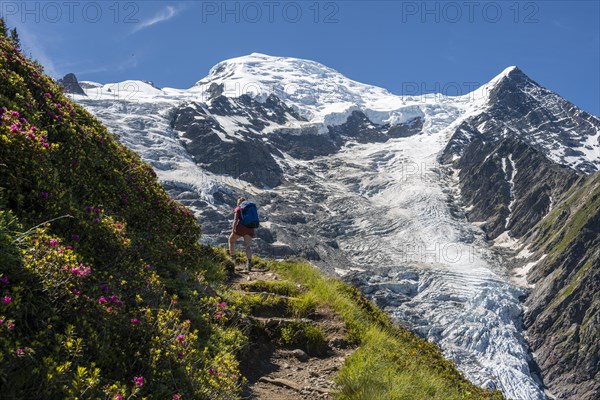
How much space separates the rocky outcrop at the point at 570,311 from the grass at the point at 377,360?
504 ft

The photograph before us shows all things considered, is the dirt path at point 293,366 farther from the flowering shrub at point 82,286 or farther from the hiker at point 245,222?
the hiker at point 245,222

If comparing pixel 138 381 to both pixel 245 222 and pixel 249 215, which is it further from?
pixel 249 215

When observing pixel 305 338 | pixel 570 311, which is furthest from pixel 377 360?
pixel 570 311

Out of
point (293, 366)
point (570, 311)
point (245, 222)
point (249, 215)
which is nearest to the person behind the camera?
point (293, 366)

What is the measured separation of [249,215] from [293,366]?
25.8 feet

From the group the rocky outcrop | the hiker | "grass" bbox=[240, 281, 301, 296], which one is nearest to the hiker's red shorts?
the hiker

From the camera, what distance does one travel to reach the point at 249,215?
15117 mm

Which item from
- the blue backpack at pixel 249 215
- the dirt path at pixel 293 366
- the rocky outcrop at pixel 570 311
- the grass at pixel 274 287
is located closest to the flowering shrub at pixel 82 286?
the dirt path at pixel 293 366

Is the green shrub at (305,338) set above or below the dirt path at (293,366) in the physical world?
above

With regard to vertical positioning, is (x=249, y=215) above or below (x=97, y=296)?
above

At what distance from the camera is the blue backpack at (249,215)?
15008 mm

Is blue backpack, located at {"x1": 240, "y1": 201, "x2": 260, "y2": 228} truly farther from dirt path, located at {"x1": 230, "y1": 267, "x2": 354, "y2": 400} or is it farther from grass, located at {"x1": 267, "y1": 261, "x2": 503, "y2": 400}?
dirt path, located at {"x1": 230, "y1": 267, "x2": 354, "y2": 400}

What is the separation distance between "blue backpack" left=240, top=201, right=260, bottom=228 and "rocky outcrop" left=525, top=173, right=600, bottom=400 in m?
153

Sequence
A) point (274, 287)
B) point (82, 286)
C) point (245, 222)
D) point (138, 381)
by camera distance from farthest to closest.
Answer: point (245, 222) → point (274, 287) → point (82, 286) → point (138, 381)
